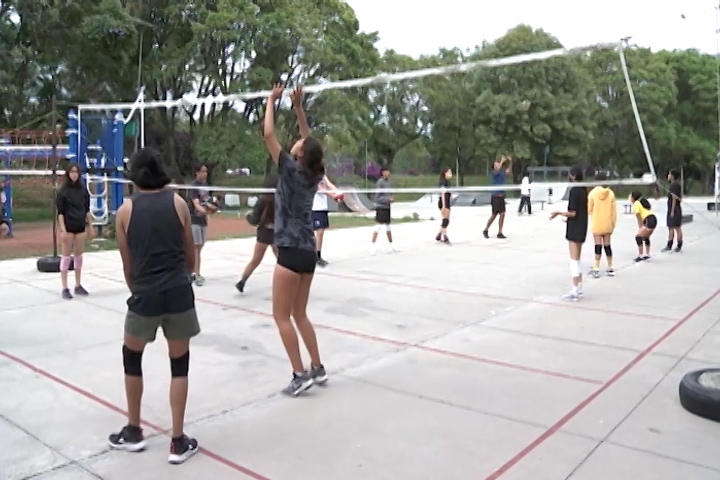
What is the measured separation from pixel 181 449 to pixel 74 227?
16.8 ft

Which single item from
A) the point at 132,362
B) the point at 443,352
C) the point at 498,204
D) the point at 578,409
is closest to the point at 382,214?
the point at 498,204

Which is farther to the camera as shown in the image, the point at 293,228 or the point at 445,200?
the point at 445,200

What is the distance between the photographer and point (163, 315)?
358cm

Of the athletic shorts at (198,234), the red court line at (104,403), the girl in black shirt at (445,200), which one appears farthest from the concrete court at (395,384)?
the girl in black shirt at (445,200)

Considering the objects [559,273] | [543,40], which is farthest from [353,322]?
[543,40]

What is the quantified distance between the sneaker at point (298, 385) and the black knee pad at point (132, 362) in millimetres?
1242

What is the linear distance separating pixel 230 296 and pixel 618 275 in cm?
595

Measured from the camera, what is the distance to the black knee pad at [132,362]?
3.67 metres

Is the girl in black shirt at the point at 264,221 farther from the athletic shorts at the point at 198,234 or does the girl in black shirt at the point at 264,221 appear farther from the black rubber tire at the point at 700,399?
the black rubber tire at the point at 700,399

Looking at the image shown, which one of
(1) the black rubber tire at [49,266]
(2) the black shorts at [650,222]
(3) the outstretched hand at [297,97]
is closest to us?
(3) the outstretched hand at [297,97]

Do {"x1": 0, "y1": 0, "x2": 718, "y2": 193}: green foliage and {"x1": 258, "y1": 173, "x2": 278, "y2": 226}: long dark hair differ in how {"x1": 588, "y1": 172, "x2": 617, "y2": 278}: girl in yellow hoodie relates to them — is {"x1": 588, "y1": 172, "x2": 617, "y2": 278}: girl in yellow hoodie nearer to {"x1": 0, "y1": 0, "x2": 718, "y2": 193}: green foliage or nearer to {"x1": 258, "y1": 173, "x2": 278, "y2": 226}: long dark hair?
{"x1": 0, "y1": 0, "x2": 718, "y2": 193}: green foliage

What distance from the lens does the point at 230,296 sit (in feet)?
27.3

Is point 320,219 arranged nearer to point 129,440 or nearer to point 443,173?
point 443,173

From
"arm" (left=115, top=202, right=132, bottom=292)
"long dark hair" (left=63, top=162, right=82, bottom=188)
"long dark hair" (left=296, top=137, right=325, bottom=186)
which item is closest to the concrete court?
"arm" (left=115, top=202, right=132, bottom=292)
